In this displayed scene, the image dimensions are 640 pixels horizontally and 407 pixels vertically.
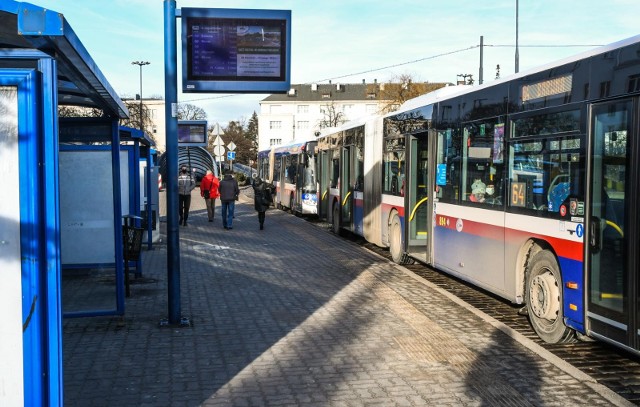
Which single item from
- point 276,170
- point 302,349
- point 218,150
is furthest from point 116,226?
point 276,170

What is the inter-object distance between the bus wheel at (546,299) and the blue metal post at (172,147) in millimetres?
3955

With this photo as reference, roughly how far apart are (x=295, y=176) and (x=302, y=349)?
66.9 ft

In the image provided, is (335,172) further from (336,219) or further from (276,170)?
(276,170)

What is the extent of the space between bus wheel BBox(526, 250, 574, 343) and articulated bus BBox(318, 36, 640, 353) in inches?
0.5

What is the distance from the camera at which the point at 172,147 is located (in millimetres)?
7871

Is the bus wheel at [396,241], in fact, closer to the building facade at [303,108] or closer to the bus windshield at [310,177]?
the bus windshield at [310,177]

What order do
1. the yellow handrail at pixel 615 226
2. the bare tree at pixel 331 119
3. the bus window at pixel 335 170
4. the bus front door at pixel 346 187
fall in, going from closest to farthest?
the yellow handrail at pixel 615 226 < the bus front door at pixel 346 187 < the bus window at pixel 335 170 < the bare tree at pixel 331 119

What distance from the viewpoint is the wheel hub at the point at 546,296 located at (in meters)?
7.12

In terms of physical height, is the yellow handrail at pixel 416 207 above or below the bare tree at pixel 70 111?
below

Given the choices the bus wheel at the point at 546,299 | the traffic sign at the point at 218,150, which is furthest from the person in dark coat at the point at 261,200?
the bus wheel at the point at 546,299

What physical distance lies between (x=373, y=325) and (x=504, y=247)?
1825mm

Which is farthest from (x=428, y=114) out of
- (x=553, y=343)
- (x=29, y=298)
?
(x=29, y=298)

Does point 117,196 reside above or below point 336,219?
above

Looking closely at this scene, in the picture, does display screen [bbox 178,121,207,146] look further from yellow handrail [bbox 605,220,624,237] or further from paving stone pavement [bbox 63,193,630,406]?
yellow handrail [bbox 605,220,624,237]
